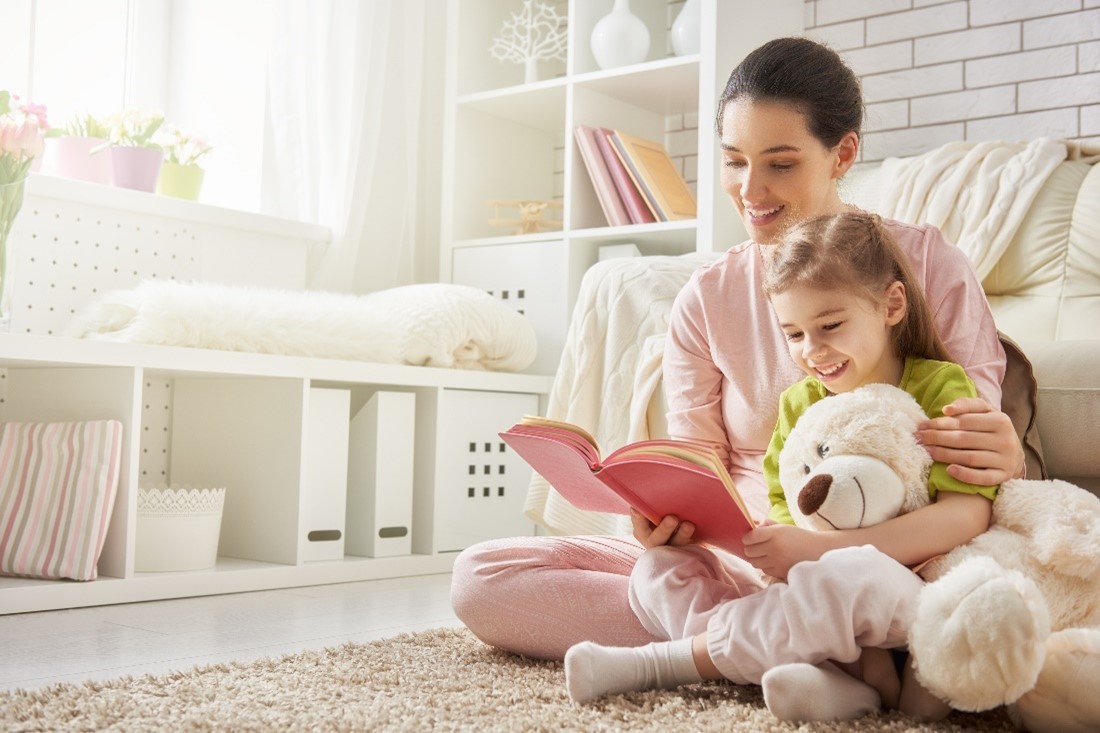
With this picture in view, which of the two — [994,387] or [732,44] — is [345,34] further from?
[994,387]

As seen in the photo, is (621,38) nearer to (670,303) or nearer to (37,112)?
(670,303)

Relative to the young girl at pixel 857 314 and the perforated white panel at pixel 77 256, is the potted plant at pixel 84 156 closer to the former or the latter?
the perforated white panel at pixel 77 256

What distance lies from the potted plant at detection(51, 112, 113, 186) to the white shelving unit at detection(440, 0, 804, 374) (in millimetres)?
916

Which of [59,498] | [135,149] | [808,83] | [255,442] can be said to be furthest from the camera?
[135,149]

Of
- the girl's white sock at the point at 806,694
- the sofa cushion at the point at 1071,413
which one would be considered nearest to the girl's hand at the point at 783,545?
the girl's white sock at the point at 806,694

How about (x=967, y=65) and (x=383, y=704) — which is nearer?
(x=383, y=704)

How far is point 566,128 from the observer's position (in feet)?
9.80

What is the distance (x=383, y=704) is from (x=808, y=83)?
0.82m

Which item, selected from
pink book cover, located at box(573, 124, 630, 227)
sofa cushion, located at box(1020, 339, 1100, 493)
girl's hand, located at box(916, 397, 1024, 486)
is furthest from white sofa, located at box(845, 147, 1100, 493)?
girl's hand, located at box(916, 397, 1024, 486)

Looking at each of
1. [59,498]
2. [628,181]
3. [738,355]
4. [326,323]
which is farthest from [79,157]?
[738,355]

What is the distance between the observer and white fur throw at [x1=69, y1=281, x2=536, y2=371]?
2.10 metres

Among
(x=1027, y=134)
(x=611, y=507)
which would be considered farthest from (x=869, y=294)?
(x=1027, y=134)

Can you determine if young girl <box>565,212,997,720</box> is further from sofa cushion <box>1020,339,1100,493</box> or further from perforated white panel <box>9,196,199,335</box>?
perforated white panel <box>9,196,199,335</box>

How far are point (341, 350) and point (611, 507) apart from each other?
1230 mm
